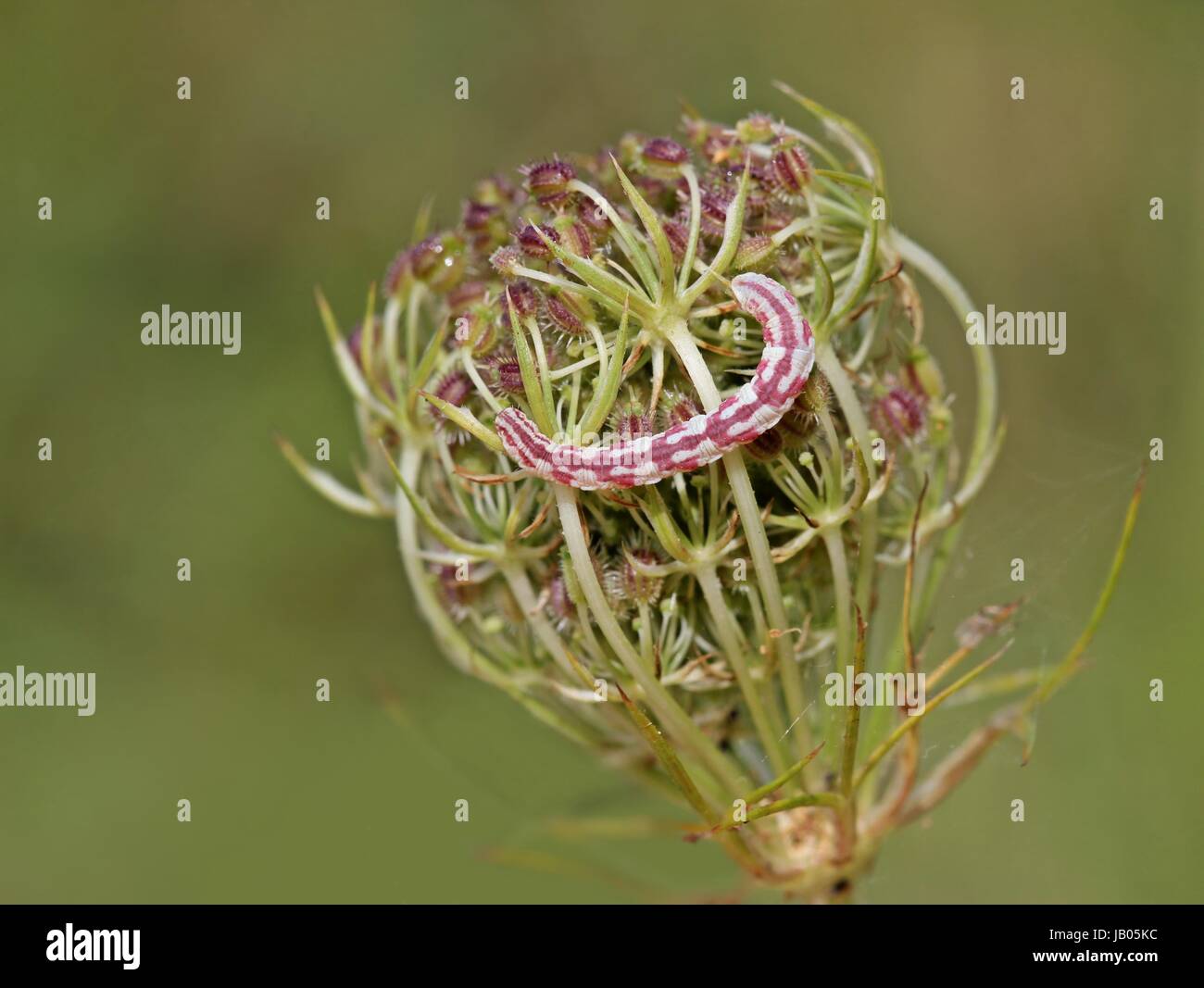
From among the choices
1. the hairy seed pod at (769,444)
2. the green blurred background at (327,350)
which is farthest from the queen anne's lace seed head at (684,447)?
the green blurred background at (327,350)

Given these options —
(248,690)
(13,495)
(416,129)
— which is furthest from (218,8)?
(248,690)

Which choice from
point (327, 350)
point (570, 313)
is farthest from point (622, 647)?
point (327, 350)

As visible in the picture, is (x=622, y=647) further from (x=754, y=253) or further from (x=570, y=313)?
(x=754, y=253)

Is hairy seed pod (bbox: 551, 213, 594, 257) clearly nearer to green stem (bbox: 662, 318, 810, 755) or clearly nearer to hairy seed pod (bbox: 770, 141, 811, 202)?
green stem (bbox: 662, 318, 810, 755)

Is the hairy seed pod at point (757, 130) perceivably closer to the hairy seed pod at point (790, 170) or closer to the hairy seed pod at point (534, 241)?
the hairy seed pod at point (790, 170)

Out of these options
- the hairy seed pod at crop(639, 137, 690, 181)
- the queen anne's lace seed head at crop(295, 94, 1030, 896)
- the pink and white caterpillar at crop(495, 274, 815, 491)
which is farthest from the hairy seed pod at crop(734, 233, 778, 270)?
the hairy seed pod at crop(639, 137, 690, 181)
